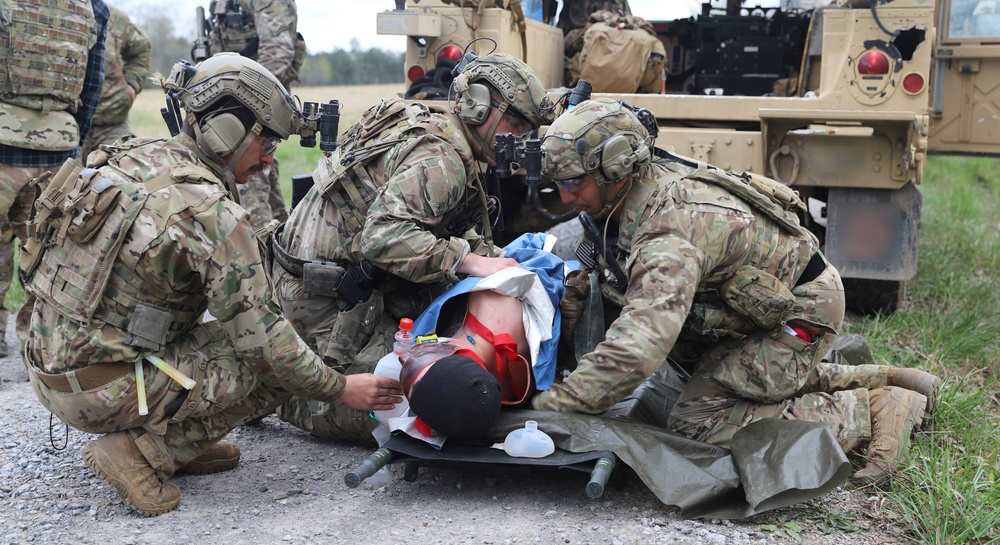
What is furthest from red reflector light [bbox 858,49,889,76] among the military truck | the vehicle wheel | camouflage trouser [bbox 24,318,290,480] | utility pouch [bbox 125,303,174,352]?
utility pouch [bbox 125,303,174,352]

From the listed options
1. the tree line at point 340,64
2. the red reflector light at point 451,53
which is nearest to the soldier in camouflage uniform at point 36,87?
the red reflector light at point 451,53

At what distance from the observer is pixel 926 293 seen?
6.12 meters

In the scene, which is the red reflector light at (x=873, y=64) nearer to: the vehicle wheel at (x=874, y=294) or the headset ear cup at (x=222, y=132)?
the vehicle wheel at (x=874, y=294)

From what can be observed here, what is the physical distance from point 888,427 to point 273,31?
16.5 feet

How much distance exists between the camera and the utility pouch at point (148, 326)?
303cm

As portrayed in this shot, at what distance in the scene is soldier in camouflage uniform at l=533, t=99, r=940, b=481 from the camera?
3170 millimetres

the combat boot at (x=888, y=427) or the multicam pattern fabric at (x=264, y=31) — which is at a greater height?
the multicam pattern fabric at (x=264, y=31)

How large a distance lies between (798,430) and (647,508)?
0.56 m

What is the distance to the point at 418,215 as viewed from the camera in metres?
3.61

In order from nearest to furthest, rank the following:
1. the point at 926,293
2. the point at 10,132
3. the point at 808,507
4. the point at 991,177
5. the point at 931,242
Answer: the point at 808,507 → the point at 10,132 → the point at 926,293 → the point at 931,242 → the point at 991,177

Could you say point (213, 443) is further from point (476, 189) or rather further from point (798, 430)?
point (798, 430)

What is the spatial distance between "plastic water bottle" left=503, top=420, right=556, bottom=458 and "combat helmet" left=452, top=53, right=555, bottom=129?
1.25 meters

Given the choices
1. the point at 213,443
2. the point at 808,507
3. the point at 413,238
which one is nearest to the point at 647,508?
the point at 808,507

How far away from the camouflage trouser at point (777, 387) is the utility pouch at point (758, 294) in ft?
0.44
